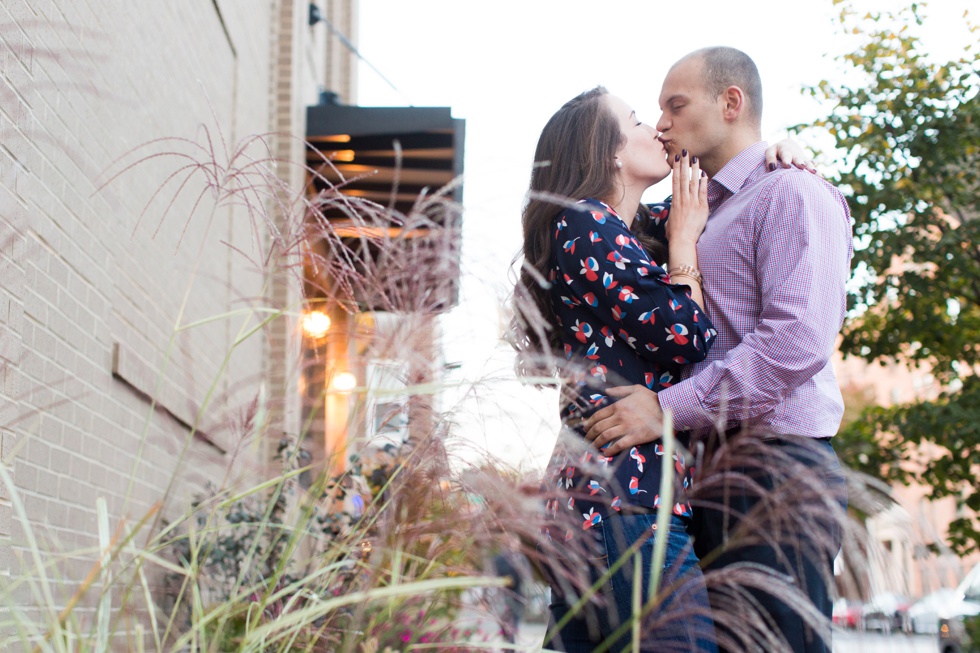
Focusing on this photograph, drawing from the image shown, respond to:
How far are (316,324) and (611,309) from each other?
26.5 inches

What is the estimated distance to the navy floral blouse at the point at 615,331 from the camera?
2.32 m

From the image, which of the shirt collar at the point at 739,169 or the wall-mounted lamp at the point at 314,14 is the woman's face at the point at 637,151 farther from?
the wall-mounted lamp at the point at 314,14

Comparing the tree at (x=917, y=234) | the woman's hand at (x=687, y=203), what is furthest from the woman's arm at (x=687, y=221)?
the tree at (x=917, y=234)

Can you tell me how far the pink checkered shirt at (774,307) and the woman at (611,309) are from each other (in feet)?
0.30

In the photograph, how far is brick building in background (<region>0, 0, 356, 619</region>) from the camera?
214 centimetres

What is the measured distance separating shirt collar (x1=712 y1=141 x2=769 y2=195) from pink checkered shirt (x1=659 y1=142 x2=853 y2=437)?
63 millimetres

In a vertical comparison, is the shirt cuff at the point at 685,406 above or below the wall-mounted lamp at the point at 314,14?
below

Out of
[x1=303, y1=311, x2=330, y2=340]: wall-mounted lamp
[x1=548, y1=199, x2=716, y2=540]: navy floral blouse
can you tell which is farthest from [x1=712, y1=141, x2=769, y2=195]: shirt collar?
[x1=303, y1=311, x2=330, y2=340]: wall-mounted lamp

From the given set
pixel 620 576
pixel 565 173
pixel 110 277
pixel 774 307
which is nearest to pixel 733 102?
pixel 565 173

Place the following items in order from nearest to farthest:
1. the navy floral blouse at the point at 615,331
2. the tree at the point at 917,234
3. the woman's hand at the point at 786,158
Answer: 1. the navy floral blouse at the point at 615,331
2. the woman's hand at the point at 786,158
3. the tree at the point at 917,234

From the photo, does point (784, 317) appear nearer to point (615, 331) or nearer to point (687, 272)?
point (687, 272)

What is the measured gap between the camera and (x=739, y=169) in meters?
2.84

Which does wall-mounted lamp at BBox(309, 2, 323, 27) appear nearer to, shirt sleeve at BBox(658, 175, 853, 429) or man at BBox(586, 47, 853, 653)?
man at BBox(586, 47, 853, 653)

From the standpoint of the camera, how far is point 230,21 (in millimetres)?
6371
